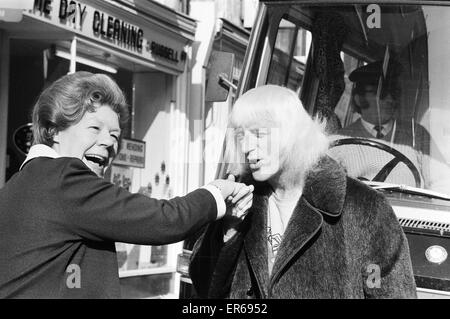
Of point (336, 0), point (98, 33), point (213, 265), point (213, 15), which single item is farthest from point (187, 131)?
point (213, 265)

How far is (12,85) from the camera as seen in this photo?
352 inches

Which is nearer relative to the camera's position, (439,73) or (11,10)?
(439,73)

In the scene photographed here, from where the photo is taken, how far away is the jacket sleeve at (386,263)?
315 cm

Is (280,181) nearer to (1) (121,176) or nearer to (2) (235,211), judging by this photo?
(2) (235,211)

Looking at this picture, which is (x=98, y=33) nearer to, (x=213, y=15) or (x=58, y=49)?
(x=58, y=49)

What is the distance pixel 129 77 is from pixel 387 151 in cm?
694

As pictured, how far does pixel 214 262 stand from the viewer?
11.2 feet

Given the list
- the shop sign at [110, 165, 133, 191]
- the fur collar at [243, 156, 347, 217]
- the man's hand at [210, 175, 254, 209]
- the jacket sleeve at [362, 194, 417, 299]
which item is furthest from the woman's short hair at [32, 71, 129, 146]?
the shop sign at [110, 165, 133, 191]

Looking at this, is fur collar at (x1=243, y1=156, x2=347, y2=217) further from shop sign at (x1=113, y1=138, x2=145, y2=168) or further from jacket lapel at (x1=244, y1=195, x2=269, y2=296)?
shop sign at (x1=113, y1=138, x2=145, y2=168)

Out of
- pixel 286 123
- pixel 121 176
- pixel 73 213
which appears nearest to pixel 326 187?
pixel 286 123

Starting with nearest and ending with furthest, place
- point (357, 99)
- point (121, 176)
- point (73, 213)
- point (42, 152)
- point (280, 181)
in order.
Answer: point (73, 213) → point (42, 152) → point (280, 181) → point (357, 99) → point (121, 176)

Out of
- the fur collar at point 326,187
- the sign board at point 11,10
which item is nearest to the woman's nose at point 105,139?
the fur collar at point 326,187

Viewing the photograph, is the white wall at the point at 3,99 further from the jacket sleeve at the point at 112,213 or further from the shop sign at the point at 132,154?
the jacket sleeve at the point at 112,213

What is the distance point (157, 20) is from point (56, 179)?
336 inches
